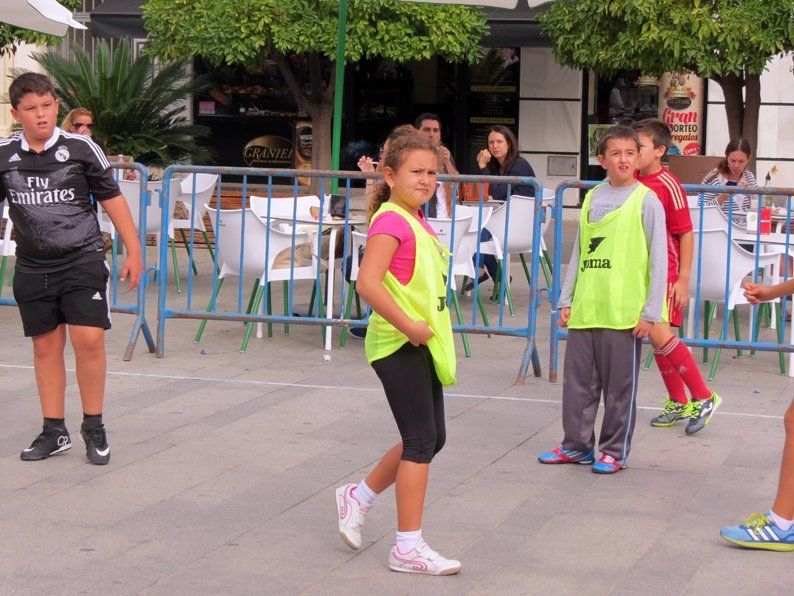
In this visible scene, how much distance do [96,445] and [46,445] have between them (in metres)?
0.26

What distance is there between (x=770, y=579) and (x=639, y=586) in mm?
485

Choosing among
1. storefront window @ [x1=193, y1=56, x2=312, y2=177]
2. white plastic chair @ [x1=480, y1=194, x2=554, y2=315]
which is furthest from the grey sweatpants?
storefront window @ [x1=193, y1=56, x2=312, y2=177]

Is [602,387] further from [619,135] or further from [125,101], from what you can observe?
[125,101]

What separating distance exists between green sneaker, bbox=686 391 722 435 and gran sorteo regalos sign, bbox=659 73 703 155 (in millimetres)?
12622

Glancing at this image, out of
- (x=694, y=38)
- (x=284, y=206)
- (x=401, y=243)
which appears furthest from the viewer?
(x=694, y=38)

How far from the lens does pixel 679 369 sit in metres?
7.05

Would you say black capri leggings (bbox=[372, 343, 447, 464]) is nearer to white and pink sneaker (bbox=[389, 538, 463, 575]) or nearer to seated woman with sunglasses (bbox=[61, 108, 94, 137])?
white and pink sneaker (bbox=[389, 538, 463, 575])

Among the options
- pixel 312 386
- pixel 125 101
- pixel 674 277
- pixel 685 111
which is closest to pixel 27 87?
pixel 312 386

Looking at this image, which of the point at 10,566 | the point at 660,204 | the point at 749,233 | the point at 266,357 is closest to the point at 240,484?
the point at 10,566

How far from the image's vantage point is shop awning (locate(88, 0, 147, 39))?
17.8 metres

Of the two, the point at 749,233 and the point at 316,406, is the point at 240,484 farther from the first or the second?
the point at 749,233

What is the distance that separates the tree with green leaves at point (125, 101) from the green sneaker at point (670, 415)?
8.80m

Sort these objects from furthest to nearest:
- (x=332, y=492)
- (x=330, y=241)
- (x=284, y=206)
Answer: (x=284, y=206) < (x=330, y=241) < (x=332, y=492)

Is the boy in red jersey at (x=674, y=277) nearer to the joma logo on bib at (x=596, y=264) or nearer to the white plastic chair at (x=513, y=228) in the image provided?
the joma logo on bib at (x=596, y=264)
